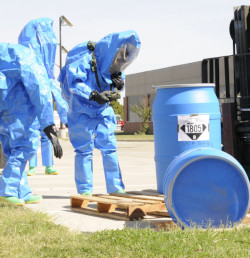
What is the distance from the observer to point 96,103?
823cm

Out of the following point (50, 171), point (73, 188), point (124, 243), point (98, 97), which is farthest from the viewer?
point (50, 171)

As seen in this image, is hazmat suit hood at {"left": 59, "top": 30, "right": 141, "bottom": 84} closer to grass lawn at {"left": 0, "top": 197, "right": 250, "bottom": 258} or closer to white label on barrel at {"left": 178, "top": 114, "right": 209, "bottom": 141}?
white label on barrel at {"left": 178, "top": 114, "right": 209, "bottom": 141}

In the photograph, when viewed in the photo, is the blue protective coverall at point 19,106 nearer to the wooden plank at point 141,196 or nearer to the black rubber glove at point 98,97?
the black rubber glove at point 98,97

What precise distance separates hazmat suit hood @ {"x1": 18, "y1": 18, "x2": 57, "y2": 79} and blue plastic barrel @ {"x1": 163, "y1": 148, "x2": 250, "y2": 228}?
6.12 metres

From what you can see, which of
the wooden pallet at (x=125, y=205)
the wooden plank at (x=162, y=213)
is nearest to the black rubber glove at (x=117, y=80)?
the wooden pallet at (x=125, y=205)

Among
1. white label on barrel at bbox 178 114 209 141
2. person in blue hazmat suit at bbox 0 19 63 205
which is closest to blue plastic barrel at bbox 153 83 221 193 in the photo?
white label on barrel at bbox 178 114 209 141

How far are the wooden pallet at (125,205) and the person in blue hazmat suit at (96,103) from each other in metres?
0.46

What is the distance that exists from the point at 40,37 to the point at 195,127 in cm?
496

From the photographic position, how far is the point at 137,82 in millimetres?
57469

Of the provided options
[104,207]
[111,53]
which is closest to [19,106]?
[111,53]

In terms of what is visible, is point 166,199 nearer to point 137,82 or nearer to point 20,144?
point 20,144

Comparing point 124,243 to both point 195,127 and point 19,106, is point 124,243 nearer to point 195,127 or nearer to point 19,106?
point 195,127

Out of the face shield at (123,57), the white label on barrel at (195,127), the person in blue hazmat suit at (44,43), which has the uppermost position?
the person in blue hazmat suit at (44,43)

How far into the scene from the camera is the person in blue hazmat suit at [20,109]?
24.7 feet
